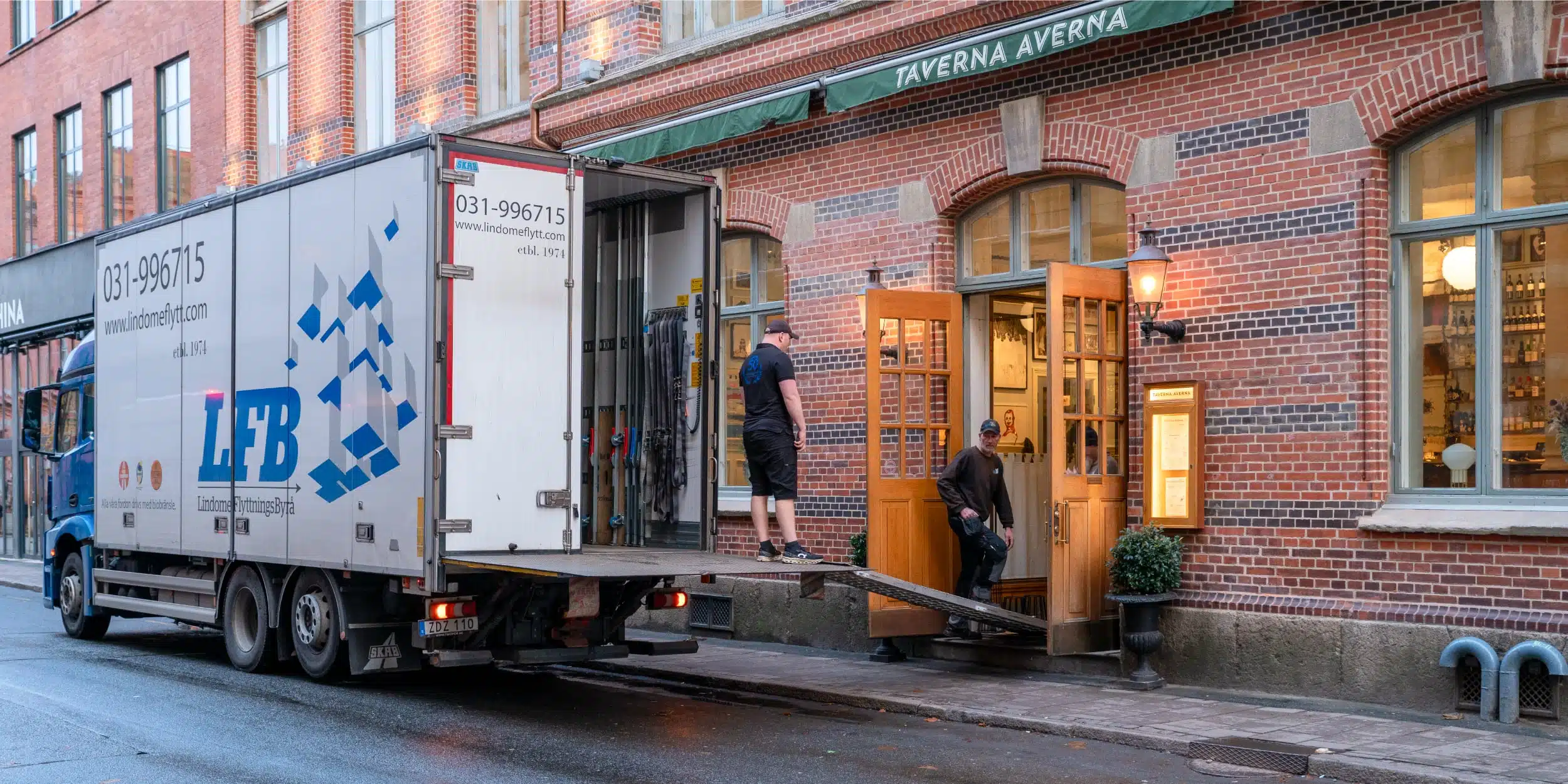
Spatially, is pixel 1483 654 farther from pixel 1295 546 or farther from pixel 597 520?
pixel 597 520

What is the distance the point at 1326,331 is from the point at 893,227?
4.31 m

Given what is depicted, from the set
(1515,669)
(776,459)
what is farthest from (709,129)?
(1515,669)

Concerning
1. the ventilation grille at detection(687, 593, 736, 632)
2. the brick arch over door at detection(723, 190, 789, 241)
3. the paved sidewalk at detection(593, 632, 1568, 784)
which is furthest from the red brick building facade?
the ventilation grille at detection(687, 593, 736, 632)

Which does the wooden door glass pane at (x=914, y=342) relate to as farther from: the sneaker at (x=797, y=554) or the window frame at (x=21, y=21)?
the window frame at (x=21, y=21)

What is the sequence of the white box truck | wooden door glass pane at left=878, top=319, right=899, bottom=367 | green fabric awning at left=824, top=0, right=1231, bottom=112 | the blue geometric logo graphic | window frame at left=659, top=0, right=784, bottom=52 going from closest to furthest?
the white box truck < the blue geometric logo graphic < green fabric awning at left=824, top=0, right=1231, bottom=112 < wooden door glass pane at left=878, top=319, right=899, bottom=367 < window frame at left=659, top=0, right=784, bottom=52

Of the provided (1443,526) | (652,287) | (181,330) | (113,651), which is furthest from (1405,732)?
(113,651)

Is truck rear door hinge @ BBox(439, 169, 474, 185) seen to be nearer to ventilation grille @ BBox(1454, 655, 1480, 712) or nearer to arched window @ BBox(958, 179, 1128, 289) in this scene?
arched window @ BBox(958, 179, 1128, 289)

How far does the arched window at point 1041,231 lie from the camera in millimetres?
12516

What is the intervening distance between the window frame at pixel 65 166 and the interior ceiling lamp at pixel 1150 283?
22.8 metres

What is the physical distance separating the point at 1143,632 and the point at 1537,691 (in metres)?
2.62

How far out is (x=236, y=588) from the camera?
12.8m

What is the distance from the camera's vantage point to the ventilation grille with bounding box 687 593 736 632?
1548cm

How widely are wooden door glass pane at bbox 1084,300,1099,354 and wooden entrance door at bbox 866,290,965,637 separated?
1.57 m

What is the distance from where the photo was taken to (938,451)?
13.0m
